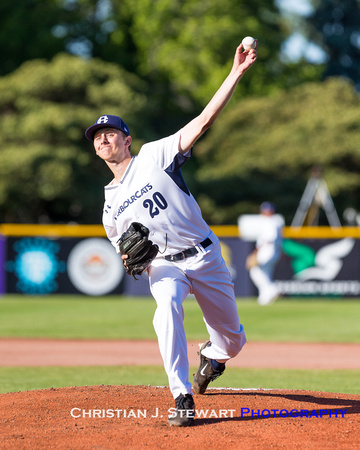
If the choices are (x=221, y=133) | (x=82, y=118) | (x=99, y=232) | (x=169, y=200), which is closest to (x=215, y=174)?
(x=221, y=133)

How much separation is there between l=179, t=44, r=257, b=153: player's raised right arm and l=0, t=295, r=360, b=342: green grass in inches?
257

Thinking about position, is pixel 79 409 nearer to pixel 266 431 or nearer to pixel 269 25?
pixel 266 431

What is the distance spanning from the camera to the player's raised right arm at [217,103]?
4.89 metres

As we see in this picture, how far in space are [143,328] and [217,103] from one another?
8.63 metres

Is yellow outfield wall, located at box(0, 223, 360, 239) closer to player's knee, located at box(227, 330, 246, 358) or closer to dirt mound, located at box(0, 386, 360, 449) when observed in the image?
dirt mound, located at box(0, 386, 360, 449)

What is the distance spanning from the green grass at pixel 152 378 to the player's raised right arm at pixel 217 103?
2.88 m

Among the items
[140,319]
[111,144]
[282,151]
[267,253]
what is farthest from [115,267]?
[282,151]

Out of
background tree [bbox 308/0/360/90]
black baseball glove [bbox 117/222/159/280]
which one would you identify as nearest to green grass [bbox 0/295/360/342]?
black baseball glove [bbox 117/222/159/280]

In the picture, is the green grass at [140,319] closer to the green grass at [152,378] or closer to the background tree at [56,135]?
the green grass at [152,378]

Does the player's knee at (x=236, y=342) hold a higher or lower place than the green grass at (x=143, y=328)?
higher

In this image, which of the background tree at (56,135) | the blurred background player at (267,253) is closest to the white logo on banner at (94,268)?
the blurred background player at (267,253)

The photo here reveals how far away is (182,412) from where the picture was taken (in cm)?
486

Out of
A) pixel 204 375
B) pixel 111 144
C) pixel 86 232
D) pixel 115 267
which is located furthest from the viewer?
pixel 86 232

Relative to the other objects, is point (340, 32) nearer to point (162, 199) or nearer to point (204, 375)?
point (204, 375)
